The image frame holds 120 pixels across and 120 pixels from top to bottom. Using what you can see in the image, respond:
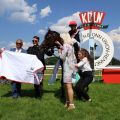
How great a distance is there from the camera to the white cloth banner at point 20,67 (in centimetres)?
1062

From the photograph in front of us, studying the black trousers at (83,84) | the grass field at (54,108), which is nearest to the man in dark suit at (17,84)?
the grass field at (54,108)

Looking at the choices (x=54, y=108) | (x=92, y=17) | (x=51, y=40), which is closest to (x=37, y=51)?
(x=51, y=40)

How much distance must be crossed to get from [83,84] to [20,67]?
191 centimetres

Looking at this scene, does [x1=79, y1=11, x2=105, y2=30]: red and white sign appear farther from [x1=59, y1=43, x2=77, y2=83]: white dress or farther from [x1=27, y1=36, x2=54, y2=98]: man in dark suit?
[x1=59, y1=43, x2=77, y2=83]: white dress

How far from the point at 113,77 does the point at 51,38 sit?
28.8 ft

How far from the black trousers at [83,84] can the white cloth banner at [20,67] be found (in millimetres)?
1169

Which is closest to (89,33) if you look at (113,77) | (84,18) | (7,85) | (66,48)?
(84,18)

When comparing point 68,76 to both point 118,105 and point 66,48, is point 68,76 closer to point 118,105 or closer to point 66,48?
point 66,48

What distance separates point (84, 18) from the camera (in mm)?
19500

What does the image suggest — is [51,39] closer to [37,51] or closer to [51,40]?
[51,40]

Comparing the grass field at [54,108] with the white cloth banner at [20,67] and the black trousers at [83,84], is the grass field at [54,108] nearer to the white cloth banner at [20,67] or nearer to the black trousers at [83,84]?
the black trousers at [83,84]

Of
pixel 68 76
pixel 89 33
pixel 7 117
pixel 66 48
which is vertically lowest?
pixel 7 117

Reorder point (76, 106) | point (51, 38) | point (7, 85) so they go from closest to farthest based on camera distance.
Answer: point (76, 106) → point (51, 38) → point (7, 85)

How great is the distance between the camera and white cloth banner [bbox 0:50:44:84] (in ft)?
34.9
